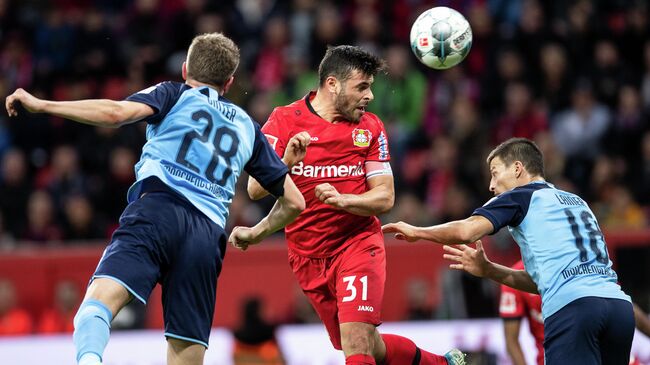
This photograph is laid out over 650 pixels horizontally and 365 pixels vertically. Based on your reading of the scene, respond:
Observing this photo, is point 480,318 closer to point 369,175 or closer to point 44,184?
point 369,175

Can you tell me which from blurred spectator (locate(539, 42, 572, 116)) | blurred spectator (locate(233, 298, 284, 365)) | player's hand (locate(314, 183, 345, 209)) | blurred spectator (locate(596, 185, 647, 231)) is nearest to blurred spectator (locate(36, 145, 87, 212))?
blurred spectator (locate(233, 298, 284, 365))

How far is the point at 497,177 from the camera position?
283 inches

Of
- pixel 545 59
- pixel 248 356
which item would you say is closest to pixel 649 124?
pixel 545 59

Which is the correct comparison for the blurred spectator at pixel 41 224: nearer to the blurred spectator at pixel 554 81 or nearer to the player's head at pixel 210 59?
the blurred spectator at pixel 554 81

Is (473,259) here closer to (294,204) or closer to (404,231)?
(404,231)

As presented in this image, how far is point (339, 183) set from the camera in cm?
757

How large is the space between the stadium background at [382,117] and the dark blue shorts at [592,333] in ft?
19.5

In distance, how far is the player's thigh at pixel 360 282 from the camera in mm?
7203

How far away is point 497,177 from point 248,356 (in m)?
5.03

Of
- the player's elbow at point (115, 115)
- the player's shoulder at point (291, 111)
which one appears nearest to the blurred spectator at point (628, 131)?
the player's shoulder at point (291, 111)

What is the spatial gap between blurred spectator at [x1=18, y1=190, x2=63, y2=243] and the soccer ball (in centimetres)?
757

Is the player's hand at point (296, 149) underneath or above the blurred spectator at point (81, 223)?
above

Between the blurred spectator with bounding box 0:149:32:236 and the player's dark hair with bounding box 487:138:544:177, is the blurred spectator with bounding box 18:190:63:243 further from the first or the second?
the player's dark hair with bounding box 487:138:544:177

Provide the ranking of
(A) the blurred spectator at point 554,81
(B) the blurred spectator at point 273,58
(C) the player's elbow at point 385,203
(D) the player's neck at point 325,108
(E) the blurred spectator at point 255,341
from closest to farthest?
(C) the player's elbow at point 385,203
(D) the player's neck at point 325,108
(E) the blurred spectator at point 255,341
(A) the blurred spectator at point 554,81
(B) the blurred spectator at point 273,58
